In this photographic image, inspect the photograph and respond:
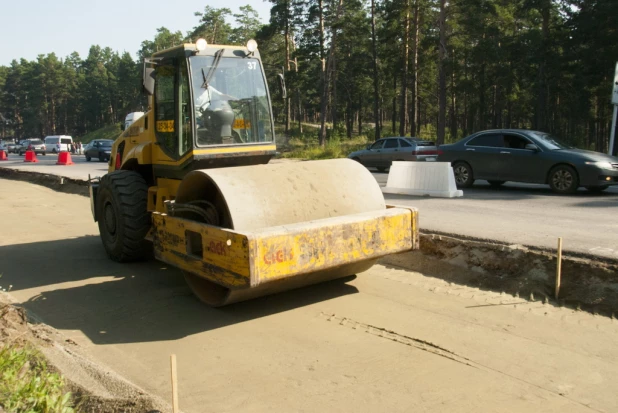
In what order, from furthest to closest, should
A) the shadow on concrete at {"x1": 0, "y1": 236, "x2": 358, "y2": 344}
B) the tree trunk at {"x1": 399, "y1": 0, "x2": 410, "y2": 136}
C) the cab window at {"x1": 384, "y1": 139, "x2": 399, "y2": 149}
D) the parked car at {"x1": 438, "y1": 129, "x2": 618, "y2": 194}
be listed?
the tree trunk at {"x1": 399, "y1": 0, "x2": 410, "y2": 136} → the cab window at {"x1": 384, "y1": 139, "x2": 399, "y2": 149} → the parked car at {"x1": 438, "y1": 129, "x2": 618, "y2": 194} → the shadow on concrete at {"x1": 0, "y1": 236, "x2": 358, "y2": 344}

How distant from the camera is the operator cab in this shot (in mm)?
7574

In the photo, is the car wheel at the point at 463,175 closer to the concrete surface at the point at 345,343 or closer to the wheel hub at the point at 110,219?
the concrete surface at the point at 345,343

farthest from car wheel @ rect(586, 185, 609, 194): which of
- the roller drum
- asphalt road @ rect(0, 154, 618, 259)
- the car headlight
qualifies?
the roller drum

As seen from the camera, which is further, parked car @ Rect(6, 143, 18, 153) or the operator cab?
parked car @ Rect(6, 143, 18, 153)

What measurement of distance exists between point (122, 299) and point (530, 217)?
747cm

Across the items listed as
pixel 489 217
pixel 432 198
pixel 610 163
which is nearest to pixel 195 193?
pixel 489 217

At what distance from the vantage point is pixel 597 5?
3425 cm

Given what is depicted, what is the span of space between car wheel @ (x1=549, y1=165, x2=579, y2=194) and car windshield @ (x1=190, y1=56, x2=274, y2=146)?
9211 mm

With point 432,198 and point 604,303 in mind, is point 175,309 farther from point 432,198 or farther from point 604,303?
point 432,198

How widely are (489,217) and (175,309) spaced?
671cm

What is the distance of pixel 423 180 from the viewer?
15078 mm

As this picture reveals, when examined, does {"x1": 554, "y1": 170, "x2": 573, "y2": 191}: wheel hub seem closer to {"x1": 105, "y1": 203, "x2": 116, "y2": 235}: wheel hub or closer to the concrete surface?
the concrete surface

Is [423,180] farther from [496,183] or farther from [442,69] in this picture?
[442,69]

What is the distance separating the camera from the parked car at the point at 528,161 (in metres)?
14.1
